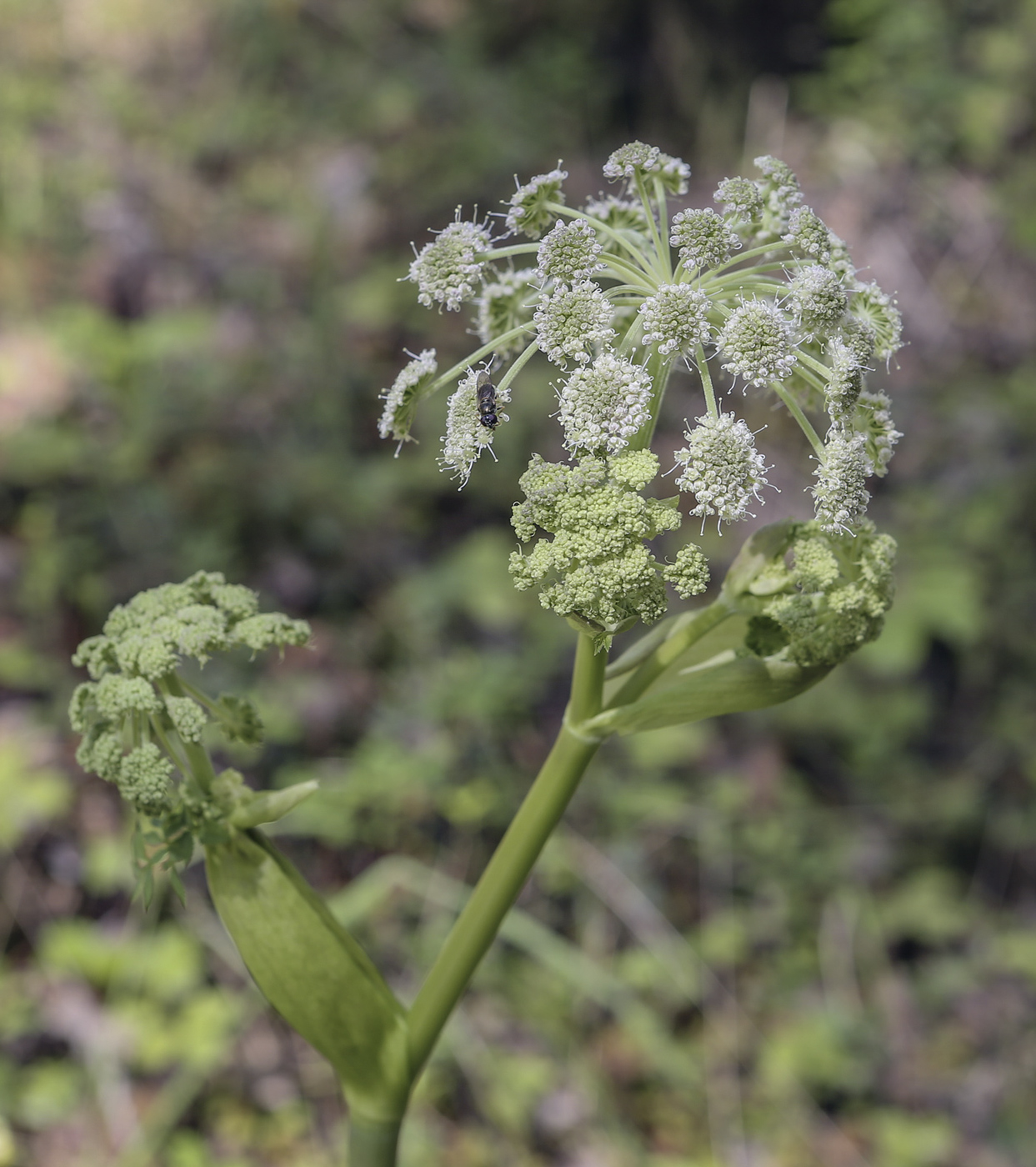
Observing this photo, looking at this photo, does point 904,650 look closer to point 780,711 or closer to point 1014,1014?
point 780,711

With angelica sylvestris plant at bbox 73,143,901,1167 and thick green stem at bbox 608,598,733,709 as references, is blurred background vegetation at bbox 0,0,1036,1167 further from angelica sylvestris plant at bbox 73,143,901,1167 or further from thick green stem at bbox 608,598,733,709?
thick green stem at bbox 608,598,733,709

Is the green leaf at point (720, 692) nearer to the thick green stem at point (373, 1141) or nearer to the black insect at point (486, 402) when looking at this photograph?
the black insect at point (486, 402)

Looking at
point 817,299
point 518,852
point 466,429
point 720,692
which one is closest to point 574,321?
point 466,429

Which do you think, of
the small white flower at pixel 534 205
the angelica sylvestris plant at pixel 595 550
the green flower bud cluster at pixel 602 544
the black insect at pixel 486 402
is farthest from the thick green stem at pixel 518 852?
the small white flower at pixel 534 205

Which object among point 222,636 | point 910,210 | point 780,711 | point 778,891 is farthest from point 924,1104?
point 910,210

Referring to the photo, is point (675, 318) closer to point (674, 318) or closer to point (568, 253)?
point (674, 318)

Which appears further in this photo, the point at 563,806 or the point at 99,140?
the point at 99,140

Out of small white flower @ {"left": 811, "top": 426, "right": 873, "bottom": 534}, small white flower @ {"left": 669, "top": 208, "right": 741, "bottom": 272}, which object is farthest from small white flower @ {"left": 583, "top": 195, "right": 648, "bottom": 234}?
small white flower @ {"left": 811, "top": 426, "right": 873, "bottom": 534}

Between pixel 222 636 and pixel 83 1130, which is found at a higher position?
pixel 222 636
